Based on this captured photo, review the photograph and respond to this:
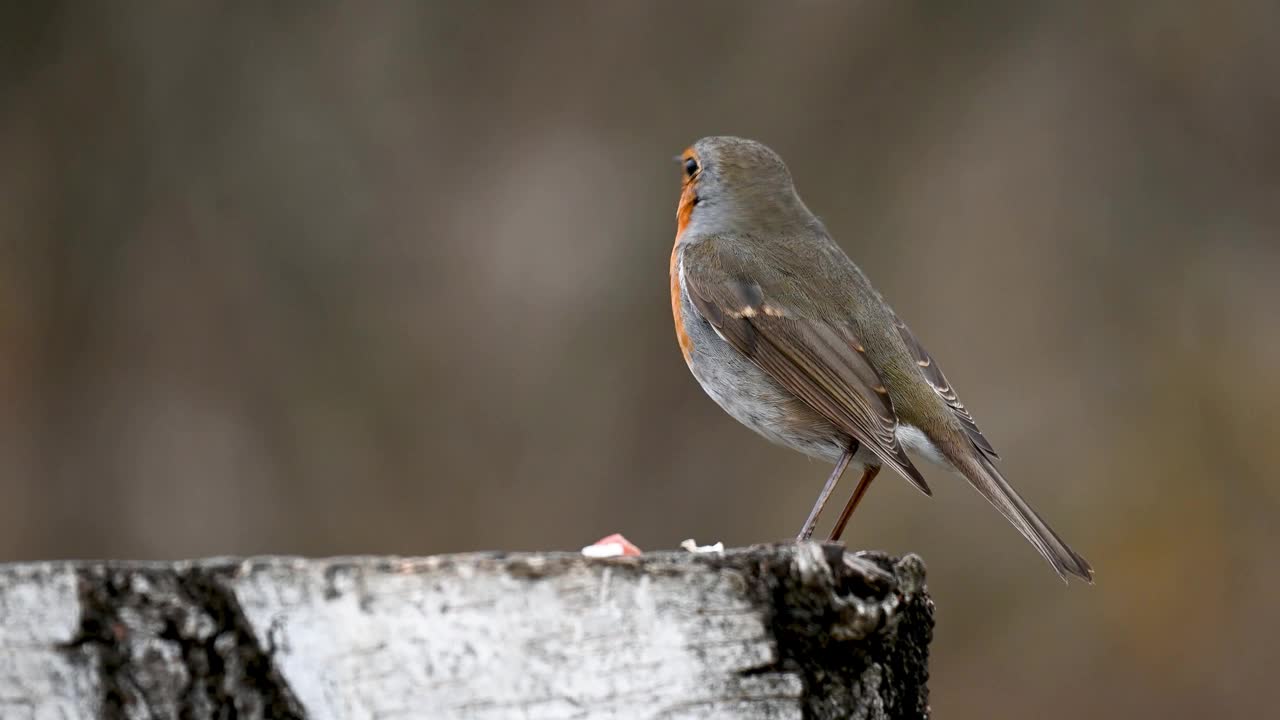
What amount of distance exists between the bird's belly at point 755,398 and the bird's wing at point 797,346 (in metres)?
0.03

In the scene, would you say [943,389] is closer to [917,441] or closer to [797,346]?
[917,441]

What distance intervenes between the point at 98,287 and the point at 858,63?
3397mm

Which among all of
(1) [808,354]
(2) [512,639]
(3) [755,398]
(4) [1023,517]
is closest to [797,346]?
(1) [808,354]

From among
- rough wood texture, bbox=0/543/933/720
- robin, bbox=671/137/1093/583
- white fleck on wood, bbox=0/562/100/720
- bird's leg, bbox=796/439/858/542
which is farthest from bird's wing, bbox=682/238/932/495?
white fleck on wood, bbox=0/562/100/720

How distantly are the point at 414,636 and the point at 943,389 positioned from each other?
2.18m

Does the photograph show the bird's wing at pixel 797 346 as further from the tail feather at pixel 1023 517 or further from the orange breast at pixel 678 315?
the tail feather at pixel 1023 517

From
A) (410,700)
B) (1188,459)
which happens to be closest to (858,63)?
(1188,459)

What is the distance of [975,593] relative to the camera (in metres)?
5.52

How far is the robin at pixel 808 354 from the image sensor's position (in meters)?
3.33

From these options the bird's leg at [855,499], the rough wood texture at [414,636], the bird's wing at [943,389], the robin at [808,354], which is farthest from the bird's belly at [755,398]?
the rough wood texture at [414,636]

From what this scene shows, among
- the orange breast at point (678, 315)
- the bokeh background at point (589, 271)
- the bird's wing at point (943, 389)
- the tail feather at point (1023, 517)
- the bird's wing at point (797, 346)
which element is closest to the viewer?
the tail feather at point (1023, 517)

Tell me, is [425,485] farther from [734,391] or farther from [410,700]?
[410,700]

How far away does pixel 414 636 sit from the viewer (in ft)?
5.46

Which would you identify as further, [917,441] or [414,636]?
[917,441]
